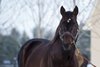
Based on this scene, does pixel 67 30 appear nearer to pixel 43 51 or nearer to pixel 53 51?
pixel 53 51

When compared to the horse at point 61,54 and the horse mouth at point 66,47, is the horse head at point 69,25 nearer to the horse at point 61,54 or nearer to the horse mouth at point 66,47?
the horse at point 61,54

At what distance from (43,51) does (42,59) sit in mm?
385

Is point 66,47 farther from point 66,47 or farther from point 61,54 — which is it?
point 61,54

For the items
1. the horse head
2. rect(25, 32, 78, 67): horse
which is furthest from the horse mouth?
the horse head

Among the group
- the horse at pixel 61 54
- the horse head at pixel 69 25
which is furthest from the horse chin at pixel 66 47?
the horse head at pixel 69 25

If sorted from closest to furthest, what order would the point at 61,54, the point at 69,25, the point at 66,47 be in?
the point at 66,47 → the point at 69,25 → the point at 61,54

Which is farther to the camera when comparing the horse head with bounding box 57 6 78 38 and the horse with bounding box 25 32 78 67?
the horse head with bounding box 57 6 78 38

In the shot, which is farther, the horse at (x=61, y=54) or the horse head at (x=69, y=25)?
the horse head at (x=69, y=25)

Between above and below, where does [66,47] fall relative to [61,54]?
above

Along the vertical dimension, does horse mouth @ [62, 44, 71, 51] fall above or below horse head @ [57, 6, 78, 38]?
below

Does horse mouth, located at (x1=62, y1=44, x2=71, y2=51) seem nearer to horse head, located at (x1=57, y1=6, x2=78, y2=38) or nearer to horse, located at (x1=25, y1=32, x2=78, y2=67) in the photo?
horse, located at (x1=25, y1=32, x2=78, y2=67)

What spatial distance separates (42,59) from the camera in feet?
25.7

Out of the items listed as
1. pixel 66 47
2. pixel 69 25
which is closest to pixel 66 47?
pixel 66 47

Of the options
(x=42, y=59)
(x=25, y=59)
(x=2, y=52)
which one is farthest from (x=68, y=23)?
(x=2, y=52)
